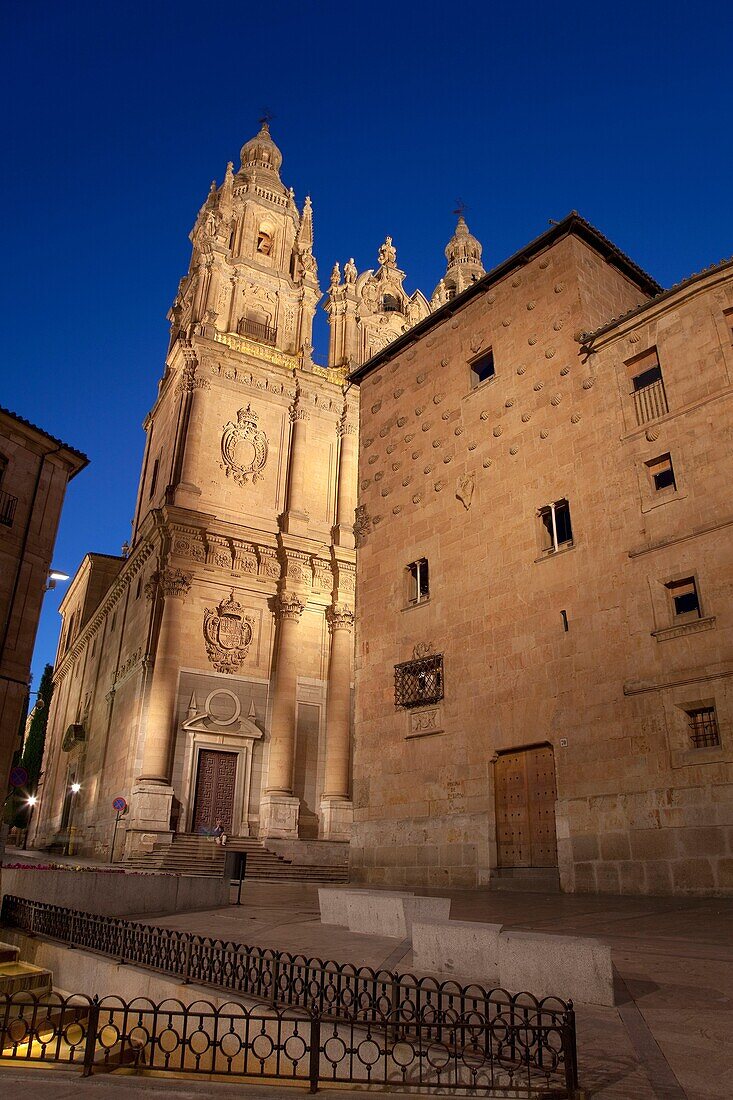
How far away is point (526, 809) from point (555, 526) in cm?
605

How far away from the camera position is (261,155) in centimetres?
5266

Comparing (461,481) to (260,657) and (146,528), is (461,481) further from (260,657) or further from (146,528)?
(146,528)

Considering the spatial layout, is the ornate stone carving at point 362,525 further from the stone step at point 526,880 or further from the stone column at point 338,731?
the stone column at point 338,731

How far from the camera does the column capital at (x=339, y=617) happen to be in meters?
37.3

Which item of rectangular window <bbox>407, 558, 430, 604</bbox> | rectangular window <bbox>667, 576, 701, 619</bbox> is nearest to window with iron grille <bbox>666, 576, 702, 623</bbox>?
rectangular window <bbox>667, 576, 701, 619</bbox>

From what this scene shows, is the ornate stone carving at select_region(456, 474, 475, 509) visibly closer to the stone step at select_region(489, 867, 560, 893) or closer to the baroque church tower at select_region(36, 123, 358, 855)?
the stone step at select_region(489, 867, 560, 893)

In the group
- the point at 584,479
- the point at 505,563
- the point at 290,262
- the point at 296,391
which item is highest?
the point at 290,262

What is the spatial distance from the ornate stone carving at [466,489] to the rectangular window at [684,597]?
19.5ft

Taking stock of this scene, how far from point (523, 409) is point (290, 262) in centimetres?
3540

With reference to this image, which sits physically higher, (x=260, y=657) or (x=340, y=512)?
(x=340, y=512)

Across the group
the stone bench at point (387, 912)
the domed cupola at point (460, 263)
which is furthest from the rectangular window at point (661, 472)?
the domed cupola at point (460, 263)

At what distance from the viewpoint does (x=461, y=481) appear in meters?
18.8

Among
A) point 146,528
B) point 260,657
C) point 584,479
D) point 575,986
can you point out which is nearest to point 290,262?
point 146,528

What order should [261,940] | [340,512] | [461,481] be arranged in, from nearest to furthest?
[261,940], [461,481], [340,512]
